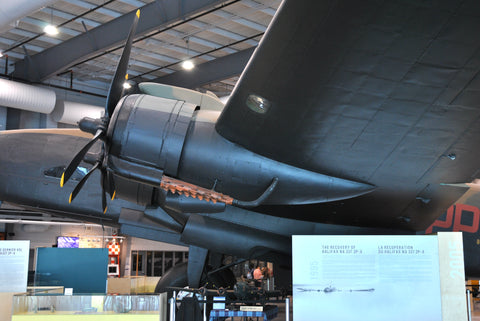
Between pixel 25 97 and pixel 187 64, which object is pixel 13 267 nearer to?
pixel 25 97

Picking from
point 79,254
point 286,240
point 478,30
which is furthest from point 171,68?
point 478,30

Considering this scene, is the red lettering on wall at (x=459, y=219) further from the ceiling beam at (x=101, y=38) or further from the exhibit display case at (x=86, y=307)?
the ceiling beam at (x=101, y=38)

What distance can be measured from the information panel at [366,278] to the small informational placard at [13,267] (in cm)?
496

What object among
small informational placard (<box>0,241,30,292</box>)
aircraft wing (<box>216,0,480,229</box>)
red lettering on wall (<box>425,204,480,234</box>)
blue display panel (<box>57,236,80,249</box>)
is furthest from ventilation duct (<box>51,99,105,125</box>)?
red lettering on wall (<box>425,204,480,234</box>)

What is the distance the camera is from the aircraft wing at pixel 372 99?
4809 mm

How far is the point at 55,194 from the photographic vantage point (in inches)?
440

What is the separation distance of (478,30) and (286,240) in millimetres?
5496

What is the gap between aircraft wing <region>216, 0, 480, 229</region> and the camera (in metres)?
4.81

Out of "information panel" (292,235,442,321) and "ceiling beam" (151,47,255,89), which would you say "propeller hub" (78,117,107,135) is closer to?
"information panel" (292,235,442,321)

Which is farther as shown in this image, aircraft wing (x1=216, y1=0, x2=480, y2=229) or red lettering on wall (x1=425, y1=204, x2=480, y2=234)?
red lettering on wall (x1=425, y1=204, x2=480, y2=234)

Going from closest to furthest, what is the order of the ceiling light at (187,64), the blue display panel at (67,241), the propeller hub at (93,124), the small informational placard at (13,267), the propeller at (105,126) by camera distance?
the propeller at (105,126) < the propeller hub at (93,124) < the small informational placard at (13,267) < the ceiling light at (187,64) < the blue display panel at (67,241)

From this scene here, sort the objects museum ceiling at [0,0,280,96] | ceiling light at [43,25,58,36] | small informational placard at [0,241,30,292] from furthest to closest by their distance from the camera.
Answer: ceiling light at [43,25,58,36] → museum ceiling at [0,0,280,96] → small informational placard at [0,241,30,292]

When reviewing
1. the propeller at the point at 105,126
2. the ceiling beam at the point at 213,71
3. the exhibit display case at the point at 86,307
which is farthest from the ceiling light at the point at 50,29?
the exhibit display case at the point at 86,307

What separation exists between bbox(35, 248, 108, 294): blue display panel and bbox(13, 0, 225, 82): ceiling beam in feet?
29.7
